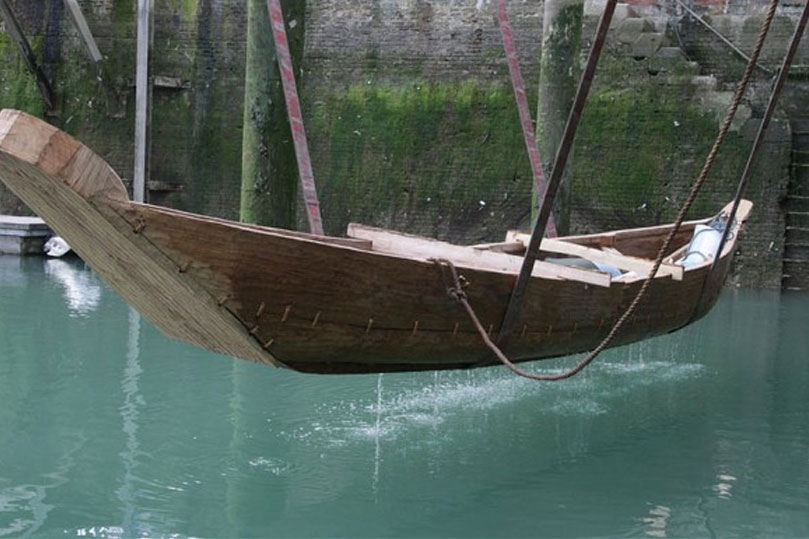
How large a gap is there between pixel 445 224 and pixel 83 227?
398 inches

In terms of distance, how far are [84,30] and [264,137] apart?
8.68m

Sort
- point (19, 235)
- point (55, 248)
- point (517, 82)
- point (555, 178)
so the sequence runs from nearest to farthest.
→ point (555, 178)
point (517, 82)
point (19, 235)
point (55, 248)

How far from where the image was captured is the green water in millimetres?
4039

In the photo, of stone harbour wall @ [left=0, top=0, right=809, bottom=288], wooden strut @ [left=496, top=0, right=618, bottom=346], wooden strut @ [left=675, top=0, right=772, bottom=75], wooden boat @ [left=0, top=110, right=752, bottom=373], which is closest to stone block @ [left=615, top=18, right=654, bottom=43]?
stone harbour wall @ [left=0, top=0, right=809, bottom=288]

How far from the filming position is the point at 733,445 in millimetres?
5277

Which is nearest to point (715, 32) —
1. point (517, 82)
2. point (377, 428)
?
point (517, 82)

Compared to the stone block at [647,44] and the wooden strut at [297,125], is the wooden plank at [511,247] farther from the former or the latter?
the stone block at [647,44]

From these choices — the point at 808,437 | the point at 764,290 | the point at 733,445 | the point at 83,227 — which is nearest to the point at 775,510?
the point at 733,445

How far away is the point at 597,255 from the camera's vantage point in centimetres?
617

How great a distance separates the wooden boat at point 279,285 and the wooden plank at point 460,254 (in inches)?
0.6

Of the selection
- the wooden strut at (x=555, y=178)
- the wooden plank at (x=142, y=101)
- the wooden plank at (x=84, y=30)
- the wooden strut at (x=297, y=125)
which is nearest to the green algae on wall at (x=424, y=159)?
the wooden plank at (x=142, y=101)

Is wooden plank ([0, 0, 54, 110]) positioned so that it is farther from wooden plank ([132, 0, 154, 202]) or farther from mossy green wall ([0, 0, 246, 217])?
wooden plank ([132, 0, 154, 202])

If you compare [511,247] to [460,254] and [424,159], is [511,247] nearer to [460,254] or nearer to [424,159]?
[460,254]

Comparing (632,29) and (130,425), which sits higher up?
(632,29)
